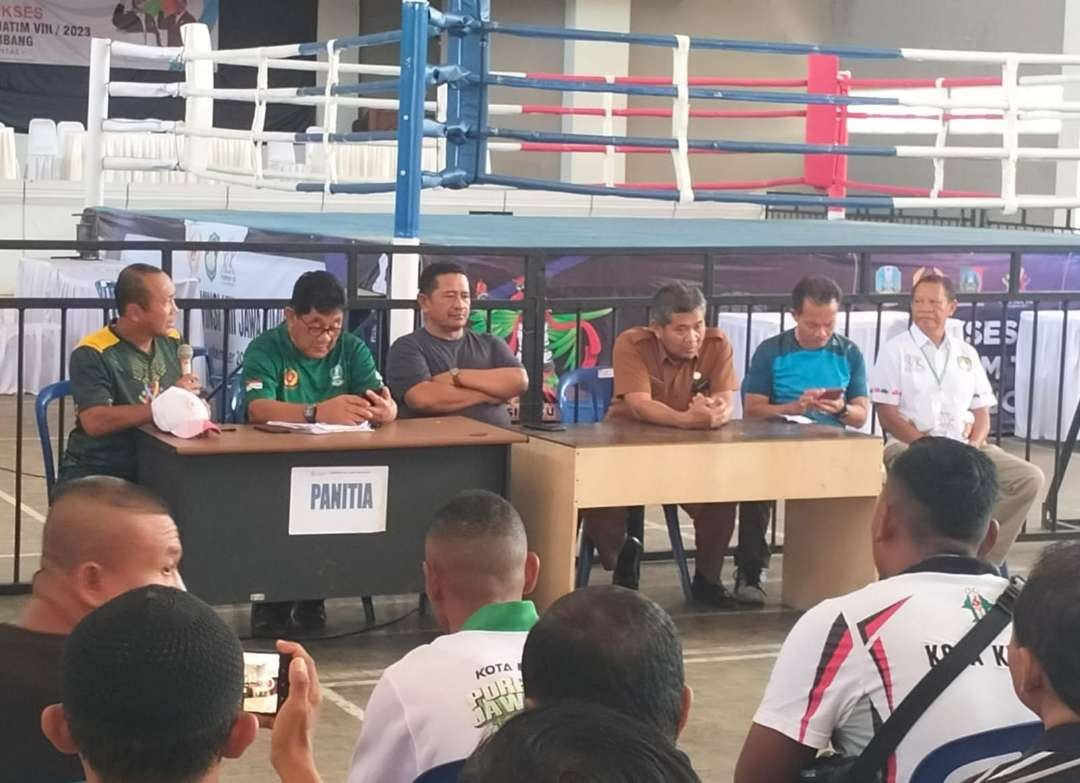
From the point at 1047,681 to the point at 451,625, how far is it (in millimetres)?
1221

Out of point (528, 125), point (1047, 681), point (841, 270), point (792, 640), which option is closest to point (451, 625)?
point (792, 640)

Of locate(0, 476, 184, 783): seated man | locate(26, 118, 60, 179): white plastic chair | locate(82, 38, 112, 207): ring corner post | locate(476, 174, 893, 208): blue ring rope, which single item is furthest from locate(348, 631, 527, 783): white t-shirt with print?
locate(26, 118, 60, 179): white plastic chair

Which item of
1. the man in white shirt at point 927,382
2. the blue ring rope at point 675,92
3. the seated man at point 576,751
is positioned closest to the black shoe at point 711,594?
the man in white shirt at point 927,382

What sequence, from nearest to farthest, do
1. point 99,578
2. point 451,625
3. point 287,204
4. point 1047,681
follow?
point 1047,681, point 99,578, point 451,625, point 287,204

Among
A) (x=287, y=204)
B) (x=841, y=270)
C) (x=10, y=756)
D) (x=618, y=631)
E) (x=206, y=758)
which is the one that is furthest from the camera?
(x=287, y=204)

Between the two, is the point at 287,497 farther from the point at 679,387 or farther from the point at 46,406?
the point at 679,387

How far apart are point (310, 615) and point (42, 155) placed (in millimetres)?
11960

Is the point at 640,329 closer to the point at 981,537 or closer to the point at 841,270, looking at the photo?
the point at 981,537

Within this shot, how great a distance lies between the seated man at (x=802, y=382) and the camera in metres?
6.75

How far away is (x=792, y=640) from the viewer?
10.00ft

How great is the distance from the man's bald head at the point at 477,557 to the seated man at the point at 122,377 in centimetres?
268

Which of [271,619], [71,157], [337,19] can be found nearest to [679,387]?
[271,619]

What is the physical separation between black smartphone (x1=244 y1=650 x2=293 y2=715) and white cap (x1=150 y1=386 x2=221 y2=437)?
10.8ft

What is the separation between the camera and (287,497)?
5727 millimetres
